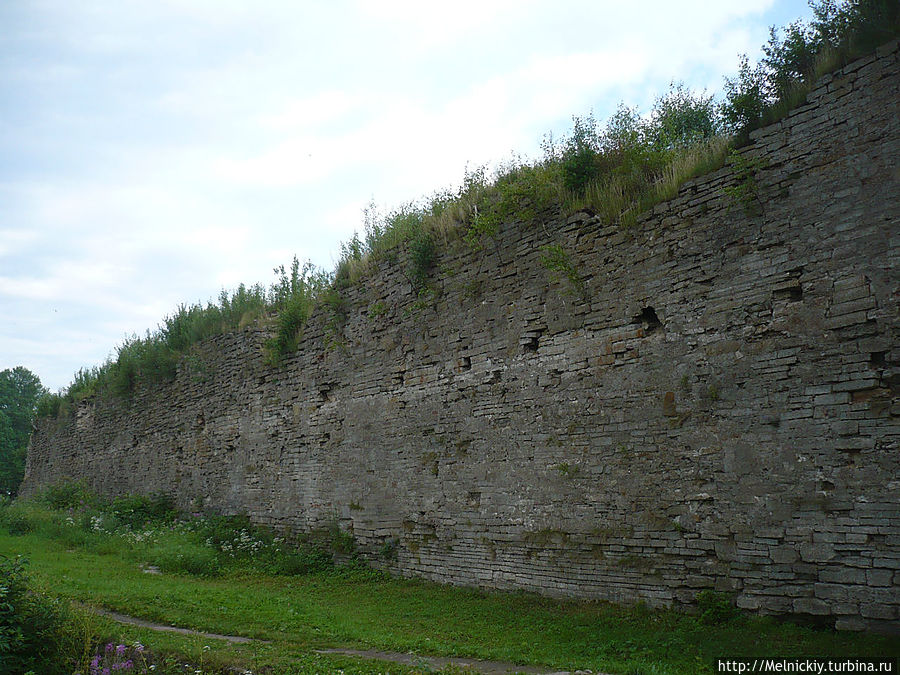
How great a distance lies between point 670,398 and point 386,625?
4.17 meters

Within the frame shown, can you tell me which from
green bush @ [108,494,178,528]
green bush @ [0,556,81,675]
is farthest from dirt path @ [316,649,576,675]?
green bush @ [108,494,178,528]

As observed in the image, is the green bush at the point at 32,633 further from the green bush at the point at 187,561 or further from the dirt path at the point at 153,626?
the green bush at the point at 187,561

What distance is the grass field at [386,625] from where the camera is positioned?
18.7 feet

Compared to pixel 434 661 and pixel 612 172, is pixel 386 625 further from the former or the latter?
pixel 612 172

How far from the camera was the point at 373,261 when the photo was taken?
12.2m

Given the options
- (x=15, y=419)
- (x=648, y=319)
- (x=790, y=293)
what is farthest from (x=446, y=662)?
(x=15, y=419)

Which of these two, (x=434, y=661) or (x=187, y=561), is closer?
(x=434, y=661)

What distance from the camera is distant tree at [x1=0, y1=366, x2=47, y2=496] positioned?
1385 inches

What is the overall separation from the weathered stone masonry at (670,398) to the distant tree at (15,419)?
28.3 metres

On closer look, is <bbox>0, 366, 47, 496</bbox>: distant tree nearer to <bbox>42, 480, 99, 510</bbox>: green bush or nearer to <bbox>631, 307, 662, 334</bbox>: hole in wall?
<bbox>42, 480, 99, 510</bbox>: green bush

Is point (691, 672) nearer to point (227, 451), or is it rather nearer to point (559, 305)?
point (559, 305)

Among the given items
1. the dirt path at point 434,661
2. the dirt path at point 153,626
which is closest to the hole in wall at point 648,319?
the dirt path at point 434,661

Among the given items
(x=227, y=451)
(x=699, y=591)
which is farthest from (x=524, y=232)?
(x=227, y=451)

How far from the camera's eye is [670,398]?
7109 millimetres
